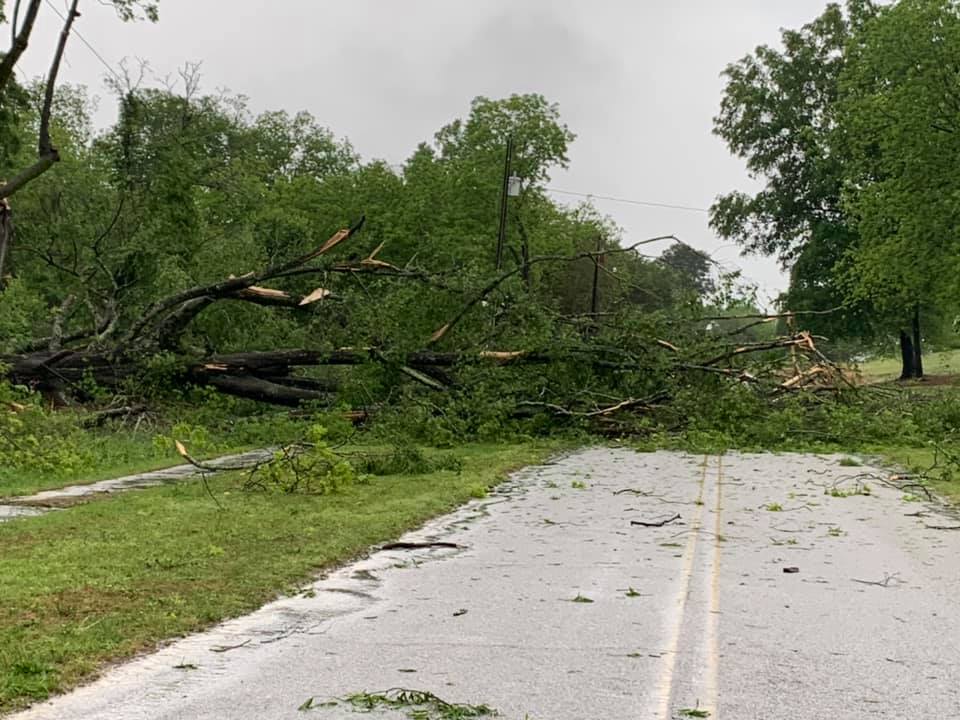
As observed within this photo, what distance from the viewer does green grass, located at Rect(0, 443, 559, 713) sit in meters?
4.28

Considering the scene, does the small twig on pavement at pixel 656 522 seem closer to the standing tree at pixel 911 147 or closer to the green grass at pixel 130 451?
the green grass at pixel 130 451

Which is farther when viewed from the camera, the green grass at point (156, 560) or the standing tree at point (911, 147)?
the standing tree at point (911, 147)

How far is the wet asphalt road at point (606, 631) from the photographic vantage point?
148 inches

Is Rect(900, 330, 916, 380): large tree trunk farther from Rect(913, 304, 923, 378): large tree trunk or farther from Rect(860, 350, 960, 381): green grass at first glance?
Rect(860, 350, 960, 381): green grass

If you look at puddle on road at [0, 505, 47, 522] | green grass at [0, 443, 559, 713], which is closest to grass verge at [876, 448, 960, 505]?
green grass at [0, 443, 559, 713]

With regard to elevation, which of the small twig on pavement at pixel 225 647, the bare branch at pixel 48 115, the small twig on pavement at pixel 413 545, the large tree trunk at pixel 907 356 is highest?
the bare branch at pixel 48 115

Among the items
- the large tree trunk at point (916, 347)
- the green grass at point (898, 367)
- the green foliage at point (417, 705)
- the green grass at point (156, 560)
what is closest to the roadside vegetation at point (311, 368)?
the green grass at point (156, 560)

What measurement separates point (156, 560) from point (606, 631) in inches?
116

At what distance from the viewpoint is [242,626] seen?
4773 mm

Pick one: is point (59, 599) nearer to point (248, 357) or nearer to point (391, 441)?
point (391, 441)


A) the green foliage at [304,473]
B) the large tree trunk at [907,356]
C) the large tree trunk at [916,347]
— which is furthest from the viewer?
the large tree trunk at [907,356]

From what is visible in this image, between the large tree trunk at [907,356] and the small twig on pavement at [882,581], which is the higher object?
the large tree trunk at [907,356]

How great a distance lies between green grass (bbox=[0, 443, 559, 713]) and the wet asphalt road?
0.20m

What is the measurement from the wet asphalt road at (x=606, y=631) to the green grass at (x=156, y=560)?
0.66ft
